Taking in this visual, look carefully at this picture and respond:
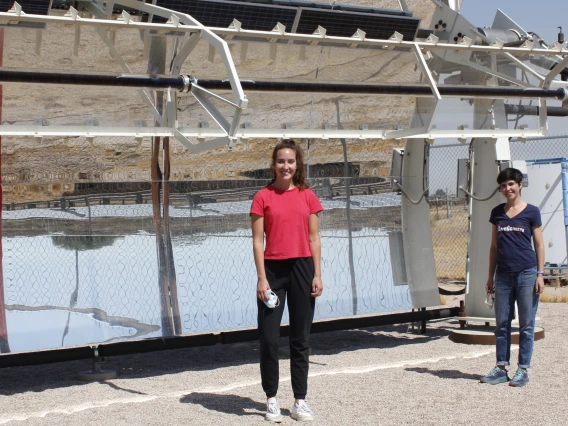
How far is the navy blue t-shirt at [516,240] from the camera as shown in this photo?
732cm

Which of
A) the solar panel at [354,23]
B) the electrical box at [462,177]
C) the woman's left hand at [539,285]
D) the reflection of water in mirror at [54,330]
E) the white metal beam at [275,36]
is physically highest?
the solar panel at [354,23]

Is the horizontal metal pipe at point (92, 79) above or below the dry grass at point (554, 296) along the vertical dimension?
above

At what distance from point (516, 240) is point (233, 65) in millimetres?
2692

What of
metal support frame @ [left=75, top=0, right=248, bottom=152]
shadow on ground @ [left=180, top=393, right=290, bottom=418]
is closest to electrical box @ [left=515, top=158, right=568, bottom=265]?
metal support frame @ [left=75, top=0, right=248, bottom=152]

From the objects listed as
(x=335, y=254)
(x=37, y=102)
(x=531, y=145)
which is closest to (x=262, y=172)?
(x=335, y=254)

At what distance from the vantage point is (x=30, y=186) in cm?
779

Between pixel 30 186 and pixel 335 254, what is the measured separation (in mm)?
3466

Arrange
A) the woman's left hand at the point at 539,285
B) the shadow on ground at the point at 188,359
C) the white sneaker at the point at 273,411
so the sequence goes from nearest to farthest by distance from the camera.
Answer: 1. the white sneaker at the point at 273,411
2. the woman's left hand at the point at 539,285
3. the shadow on ground at the point at 188,359

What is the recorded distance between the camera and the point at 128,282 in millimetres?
8211

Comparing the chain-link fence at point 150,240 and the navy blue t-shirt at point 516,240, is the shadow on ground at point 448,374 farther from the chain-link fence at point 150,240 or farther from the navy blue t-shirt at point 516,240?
the chain-link fence at point 150,240

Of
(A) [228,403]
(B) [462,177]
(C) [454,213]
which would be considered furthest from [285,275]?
(C) [454,213]

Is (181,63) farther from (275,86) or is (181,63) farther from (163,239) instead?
(163,239)

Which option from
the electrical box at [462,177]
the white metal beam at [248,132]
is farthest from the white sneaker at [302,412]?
the electrical box at [462,177]

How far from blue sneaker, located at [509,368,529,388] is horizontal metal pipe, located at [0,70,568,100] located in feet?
8.85
